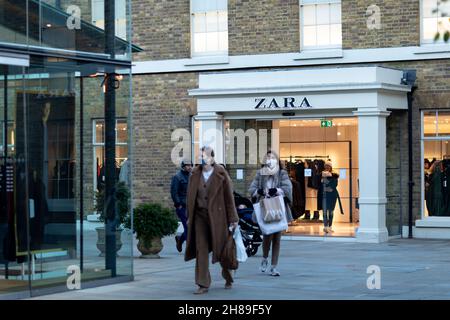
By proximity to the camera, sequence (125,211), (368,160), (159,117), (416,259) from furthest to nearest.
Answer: (159,117)
(368,160)
(416,259)
(125,211)

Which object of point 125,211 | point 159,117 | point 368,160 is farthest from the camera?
point 159,117

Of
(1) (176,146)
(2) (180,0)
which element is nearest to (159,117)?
(1) (176,146)

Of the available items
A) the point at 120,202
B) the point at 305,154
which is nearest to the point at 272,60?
the point at 305,154

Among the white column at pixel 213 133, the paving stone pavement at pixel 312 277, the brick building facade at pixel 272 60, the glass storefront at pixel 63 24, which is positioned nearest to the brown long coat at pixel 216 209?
the paving stone pavement at pixel 312 277

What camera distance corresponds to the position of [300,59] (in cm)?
2491

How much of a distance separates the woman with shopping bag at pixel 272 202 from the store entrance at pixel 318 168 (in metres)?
7.86

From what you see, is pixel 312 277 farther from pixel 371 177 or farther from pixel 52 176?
pixel 371 177

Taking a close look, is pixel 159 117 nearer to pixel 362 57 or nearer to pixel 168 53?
pixel 168 53

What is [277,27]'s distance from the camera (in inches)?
993

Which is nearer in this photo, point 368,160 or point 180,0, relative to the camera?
point 368,160

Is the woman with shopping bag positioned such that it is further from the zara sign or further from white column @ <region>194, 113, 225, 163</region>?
white column @ <region>194, 113, 225, 163</region>

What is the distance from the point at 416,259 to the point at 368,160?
4.56 m

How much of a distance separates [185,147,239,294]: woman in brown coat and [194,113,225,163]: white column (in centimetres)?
1064

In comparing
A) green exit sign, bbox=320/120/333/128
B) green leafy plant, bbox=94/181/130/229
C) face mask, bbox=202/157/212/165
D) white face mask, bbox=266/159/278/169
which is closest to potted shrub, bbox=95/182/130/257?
green leafy plant, bbox=94/181/130/229
